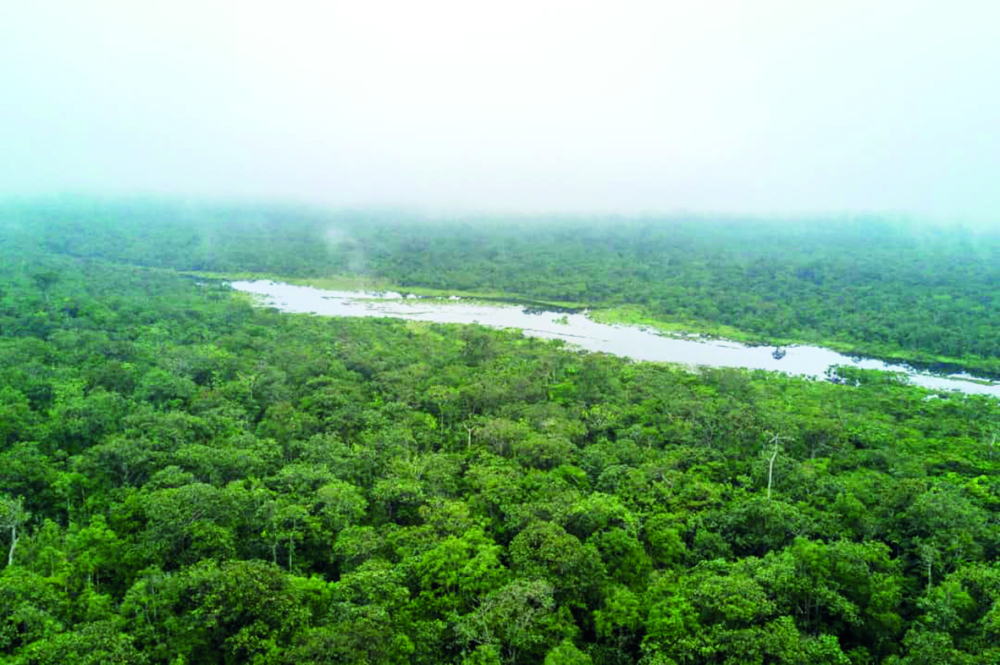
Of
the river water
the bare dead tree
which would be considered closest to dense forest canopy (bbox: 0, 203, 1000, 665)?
the bare dead tree

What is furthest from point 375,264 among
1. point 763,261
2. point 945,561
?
point 945,561

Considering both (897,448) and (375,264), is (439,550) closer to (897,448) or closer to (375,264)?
(897,448)

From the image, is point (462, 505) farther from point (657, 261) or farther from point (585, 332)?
point (657, 261)

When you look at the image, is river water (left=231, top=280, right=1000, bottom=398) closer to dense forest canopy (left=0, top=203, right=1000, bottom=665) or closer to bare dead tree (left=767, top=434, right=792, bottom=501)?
dense forest canopy (left=0, top=203, right=1000, bottom=665)

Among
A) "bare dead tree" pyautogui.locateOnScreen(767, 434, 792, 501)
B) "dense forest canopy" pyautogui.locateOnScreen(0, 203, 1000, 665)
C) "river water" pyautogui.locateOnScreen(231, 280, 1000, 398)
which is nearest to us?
"dense forest canopy" pyautogui.locateOnScreen(0, 203, 1000, 665)

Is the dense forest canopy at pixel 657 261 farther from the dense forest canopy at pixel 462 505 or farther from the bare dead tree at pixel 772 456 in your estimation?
the bare dead tree at pixel 772 456

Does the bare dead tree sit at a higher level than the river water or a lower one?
higher

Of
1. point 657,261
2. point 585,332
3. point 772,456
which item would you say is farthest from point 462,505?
point 657,261
